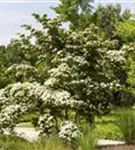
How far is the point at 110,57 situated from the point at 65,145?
2.98 metres

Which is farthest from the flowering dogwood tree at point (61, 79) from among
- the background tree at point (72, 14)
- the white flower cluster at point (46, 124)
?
the background tree at point (72, 14)

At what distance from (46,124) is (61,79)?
112 centimetres

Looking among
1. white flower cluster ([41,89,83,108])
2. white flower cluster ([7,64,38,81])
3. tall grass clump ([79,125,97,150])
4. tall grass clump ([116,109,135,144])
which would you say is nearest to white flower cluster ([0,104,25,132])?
white flower cluster ([41,89,83,108])

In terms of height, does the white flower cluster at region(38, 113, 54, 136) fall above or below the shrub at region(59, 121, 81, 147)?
above

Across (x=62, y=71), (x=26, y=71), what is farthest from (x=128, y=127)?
(x=26, y=71)

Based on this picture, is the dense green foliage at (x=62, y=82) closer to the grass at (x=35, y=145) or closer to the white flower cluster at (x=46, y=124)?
the white flower cluster at (x=46, y=124)

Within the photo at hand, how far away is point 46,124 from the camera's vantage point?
39.6ft

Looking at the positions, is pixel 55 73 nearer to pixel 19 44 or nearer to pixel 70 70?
pixel 70 70

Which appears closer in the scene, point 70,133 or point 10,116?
point 70,133

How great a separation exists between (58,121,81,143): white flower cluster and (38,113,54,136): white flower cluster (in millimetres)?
275

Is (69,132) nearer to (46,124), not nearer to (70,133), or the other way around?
(70,133)

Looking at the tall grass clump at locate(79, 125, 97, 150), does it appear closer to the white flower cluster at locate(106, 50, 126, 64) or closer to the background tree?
the white flower cluster at locate(106, 50, 126, 64)

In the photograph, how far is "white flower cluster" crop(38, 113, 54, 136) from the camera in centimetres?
1195

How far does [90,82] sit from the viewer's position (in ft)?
41.2
